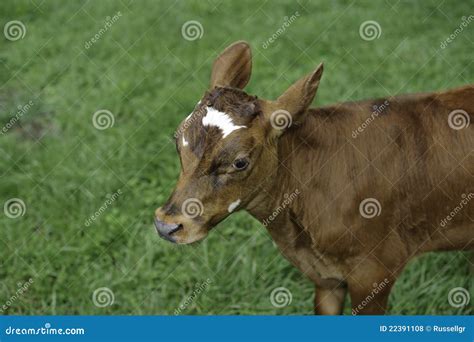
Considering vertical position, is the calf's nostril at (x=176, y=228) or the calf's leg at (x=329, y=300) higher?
the calf's leg at (x=329, y=300)

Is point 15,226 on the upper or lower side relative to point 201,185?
lower

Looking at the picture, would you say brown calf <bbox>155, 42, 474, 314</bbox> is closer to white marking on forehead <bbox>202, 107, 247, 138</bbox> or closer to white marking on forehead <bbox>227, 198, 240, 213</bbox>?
white marking on forehead <bbox>227, 198, 240, 213</bbox>

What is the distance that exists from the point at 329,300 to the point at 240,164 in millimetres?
1605

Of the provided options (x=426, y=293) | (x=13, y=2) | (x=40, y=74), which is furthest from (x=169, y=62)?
(x=426, y=293)

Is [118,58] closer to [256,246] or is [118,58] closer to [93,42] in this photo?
[93,42]

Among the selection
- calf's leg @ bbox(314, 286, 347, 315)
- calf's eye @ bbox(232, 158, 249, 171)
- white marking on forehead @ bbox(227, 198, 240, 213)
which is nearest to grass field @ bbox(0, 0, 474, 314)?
calf's leg @ bbox(314, 286, 347, 315)

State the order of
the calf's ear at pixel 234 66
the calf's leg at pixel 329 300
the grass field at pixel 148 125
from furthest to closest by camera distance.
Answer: the grass field at pixel 148 125 → the calf's leg at pixel 329 300 → the calf's ear at pixel 234 66

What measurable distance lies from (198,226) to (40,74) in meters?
4.16

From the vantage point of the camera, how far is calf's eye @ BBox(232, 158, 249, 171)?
14.0ft

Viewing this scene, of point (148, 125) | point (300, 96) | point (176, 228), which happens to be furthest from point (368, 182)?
point (148, 125)

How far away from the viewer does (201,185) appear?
4254mm

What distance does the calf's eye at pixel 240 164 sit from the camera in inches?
168

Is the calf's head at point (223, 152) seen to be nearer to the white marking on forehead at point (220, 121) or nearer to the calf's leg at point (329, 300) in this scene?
the white marking on forehead at point (220, 121)

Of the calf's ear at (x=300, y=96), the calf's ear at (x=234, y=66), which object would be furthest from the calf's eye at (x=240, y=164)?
the calf's ear at (x=234, y=66)
